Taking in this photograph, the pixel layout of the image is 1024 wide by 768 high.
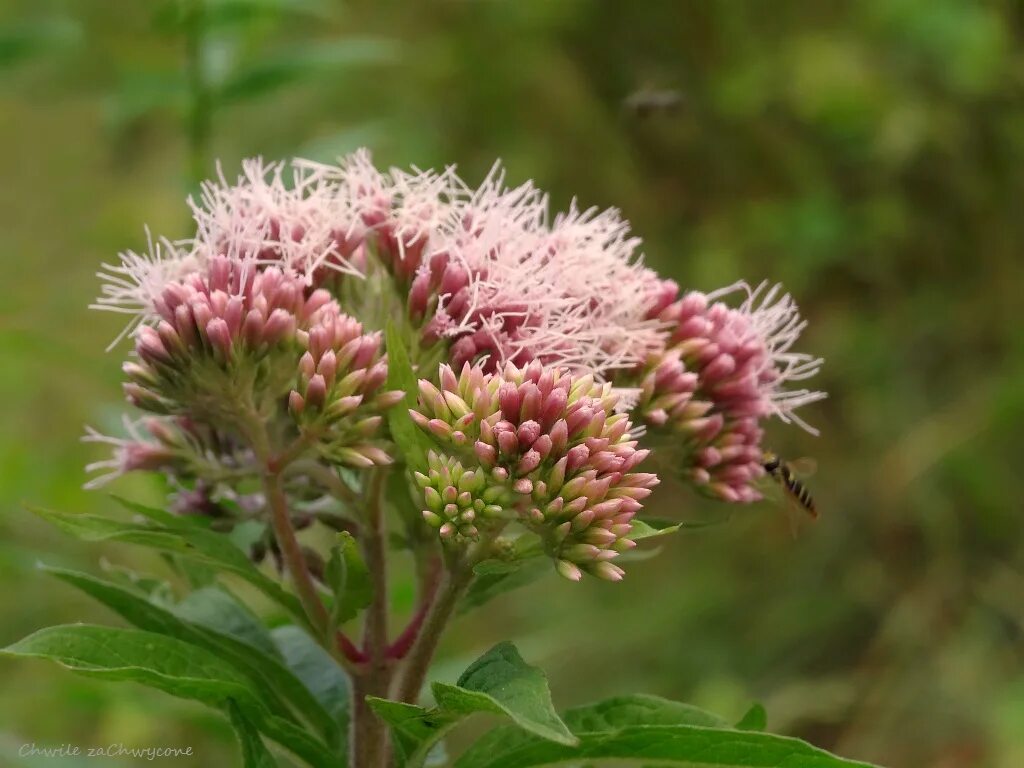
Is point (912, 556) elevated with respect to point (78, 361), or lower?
elevated

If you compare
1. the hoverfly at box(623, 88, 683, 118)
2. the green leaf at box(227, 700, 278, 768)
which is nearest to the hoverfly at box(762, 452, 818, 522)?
the green leaf at box(227, 700, 278, 768)

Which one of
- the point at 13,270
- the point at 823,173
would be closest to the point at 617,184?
the point at 823,173

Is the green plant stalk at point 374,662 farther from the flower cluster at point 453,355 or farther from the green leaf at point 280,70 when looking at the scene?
the green leaf at point 280,70

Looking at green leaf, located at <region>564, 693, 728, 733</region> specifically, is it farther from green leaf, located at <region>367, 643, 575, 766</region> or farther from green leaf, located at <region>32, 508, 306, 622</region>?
green leaf, located at <region>32, 508, 306, 622</region>

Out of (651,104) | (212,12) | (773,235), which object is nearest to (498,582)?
(212,12)

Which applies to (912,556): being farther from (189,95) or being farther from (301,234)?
(301,234)

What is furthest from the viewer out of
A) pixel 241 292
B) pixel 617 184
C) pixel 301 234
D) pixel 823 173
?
pixel 617 184

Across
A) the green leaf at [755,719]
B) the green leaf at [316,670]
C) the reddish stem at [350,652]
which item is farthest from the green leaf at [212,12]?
the green leaf at [755,719]
